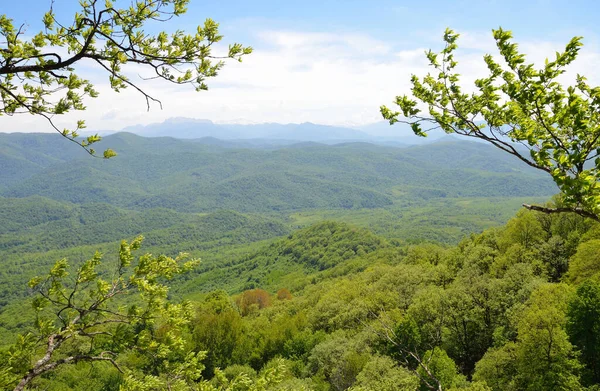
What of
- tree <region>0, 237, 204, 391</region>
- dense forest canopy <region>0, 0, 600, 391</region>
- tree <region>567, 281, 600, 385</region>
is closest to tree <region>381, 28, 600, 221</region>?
dense forest canopy <region>0, 0, 600, 391</region>

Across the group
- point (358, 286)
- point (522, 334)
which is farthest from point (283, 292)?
point (522, 334)

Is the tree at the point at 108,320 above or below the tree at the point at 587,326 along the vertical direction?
above

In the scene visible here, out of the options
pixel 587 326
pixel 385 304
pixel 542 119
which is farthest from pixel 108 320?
pixel 385 304

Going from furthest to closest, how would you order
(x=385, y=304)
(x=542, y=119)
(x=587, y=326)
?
(x=385, y=304) < (x=587, y=326) < (x=542, y=119)

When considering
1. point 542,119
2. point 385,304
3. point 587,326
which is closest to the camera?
point 542,119

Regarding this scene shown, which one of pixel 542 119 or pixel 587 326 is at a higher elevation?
pixel 542 119

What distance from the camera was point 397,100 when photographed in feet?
21.8

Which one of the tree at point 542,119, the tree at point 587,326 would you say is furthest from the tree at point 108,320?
the tree at point 587,326

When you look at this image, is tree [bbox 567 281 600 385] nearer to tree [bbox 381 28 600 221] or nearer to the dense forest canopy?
the dense forest canopy

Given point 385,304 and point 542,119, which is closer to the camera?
point 542,119

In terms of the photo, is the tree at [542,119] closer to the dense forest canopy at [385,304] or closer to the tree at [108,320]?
the dense forest canopy at [385,304]

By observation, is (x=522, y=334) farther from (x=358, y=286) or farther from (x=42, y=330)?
(x=358, y=286)

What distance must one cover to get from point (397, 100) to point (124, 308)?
6.58 meters

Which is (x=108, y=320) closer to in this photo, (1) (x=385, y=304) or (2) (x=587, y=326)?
(2) (x=587, y=326)
